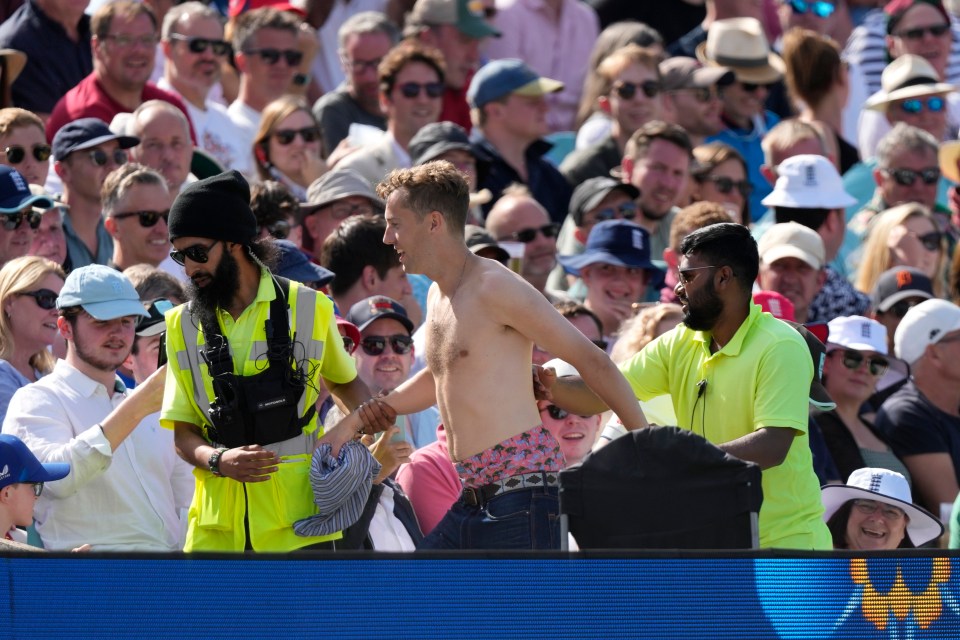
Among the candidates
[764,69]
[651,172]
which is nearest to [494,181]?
[651,172]

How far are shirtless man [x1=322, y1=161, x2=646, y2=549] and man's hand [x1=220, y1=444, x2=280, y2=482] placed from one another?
0.26 metres

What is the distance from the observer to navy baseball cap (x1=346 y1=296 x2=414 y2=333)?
7.59 metres

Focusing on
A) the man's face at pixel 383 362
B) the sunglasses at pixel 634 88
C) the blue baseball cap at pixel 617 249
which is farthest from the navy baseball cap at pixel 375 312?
the sunglasses at pixel 634 88

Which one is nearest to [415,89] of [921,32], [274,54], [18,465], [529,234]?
[274,54]

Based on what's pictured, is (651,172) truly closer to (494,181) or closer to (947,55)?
(494,181)

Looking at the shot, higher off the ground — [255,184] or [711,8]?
[711,8]

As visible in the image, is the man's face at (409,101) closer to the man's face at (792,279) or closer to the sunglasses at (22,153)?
the man's face at (792,279)

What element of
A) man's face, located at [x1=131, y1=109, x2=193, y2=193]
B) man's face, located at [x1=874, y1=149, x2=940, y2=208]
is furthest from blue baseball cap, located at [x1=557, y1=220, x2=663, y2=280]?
man's face, located at [x1=874, y1=149, x2=940, y2=208]

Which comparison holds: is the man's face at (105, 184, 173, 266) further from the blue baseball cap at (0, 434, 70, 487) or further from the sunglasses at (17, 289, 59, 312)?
the blue baseball cap at (0, 434, 70, 487)

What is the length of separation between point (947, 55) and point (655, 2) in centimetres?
243

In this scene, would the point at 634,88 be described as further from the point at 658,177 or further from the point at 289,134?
the point at 289,134

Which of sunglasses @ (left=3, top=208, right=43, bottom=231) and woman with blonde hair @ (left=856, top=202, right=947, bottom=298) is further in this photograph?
woman with blonde hair @ (left=856, top=202, right=947, bottom=298)

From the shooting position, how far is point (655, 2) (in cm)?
1441

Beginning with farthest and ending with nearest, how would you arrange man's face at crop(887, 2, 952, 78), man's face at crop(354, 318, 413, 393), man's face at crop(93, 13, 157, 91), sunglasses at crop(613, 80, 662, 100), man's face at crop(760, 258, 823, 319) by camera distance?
1. man's face at crop(887, 2, 952, 78)
2. sunglasses at crop(613, 80, 662, 100)
3. man's face at crop(93, 13, 157, 91)
4. man's face at crop(760, 258, 823, 319)
5. man's face at crop(354, 318, 413, 393)
